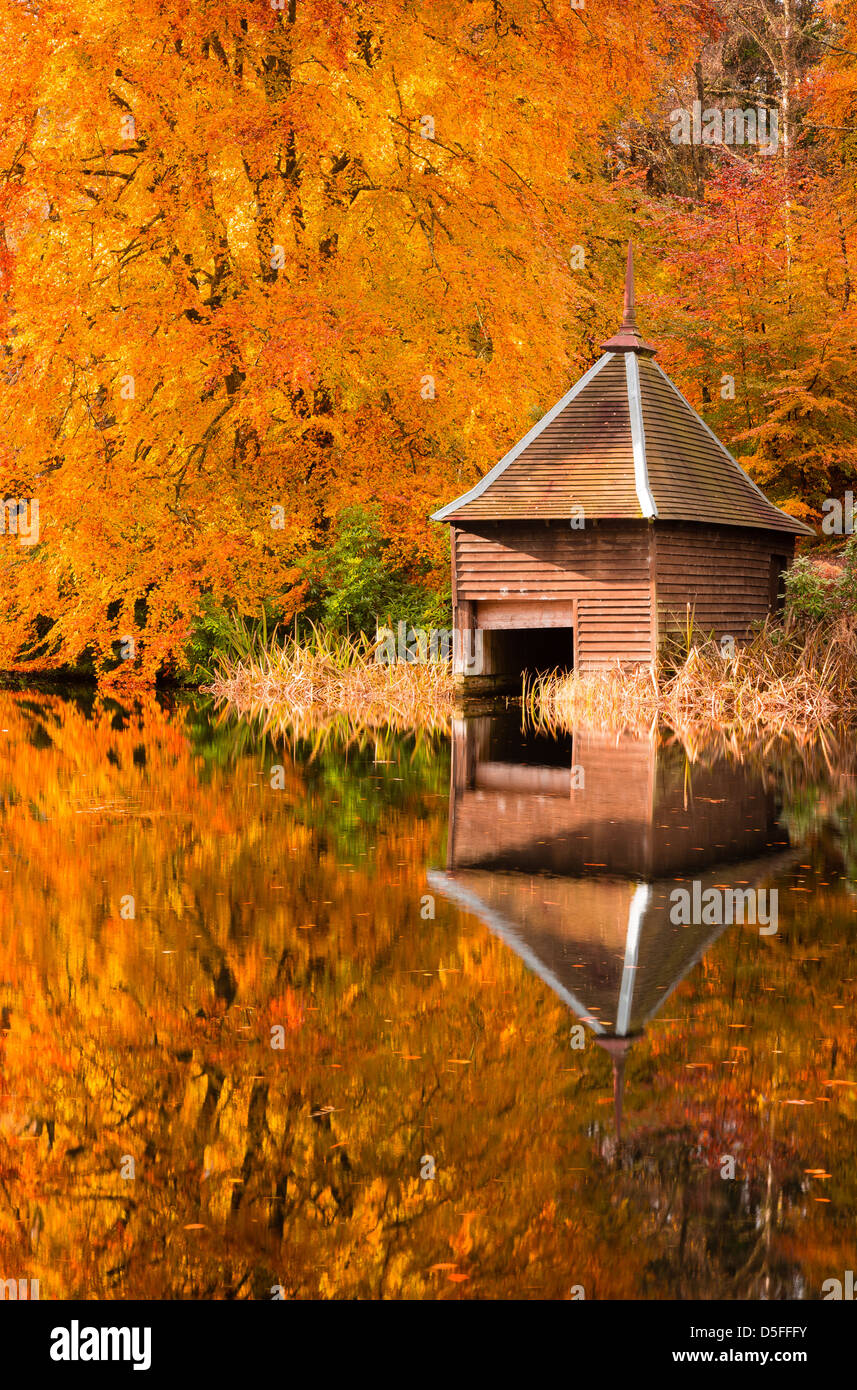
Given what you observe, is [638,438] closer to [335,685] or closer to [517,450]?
[517,450]

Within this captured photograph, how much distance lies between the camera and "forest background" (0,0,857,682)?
2608cm

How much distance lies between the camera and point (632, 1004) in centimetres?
646

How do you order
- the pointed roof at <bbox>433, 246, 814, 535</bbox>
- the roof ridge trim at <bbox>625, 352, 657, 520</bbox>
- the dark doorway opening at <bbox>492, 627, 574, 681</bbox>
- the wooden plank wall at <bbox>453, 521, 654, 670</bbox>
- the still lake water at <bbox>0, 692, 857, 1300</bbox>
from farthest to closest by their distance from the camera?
the dark doorway opening at <bbox>492, 627, 574, 681</bbox> → the pointed roof at <bbox>433, 246, 814, 535</bbox> → the wooden plank wall at <bbox>453, 521, 654, 670</bbox> → the roof ridge trim at <bbox>625, 352, 657, 520</bbox> → the still lake water at <bbox>0, 692, 857, 1300</bbox>

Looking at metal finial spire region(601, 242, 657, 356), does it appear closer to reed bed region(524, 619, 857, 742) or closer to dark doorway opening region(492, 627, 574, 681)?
dark doorway opening region(492, 627, 574, 681)

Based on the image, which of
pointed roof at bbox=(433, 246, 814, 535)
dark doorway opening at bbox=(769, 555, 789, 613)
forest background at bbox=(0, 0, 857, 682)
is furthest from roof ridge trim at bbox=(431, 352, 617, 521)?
dark doorway opening at bbox=(769, 555, 789, 613)

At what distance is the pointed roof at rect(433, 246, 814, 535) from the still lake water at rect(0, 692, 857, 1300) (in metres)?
13.5

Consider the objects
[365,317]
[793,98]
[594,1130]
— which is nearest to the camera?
[594,1130]

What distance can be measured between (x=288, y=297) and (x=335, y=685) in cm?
705

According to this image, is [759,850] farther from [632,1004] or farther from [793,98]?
[793,98]

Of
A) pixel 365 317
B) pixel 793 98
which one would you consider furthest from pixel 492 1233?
pixel 793 98

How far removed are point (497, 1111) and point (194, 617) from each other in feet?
86.3

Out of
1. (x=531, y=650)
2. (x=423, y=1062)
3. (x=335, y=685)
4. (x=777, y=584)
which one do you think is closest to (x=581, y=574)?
(x=335, y=685)

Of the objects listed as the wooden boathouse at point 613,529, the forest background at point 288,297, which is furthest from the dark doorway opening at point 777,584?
the forest background at point 288,297

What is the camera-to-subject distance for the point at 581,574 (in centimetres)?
2506
